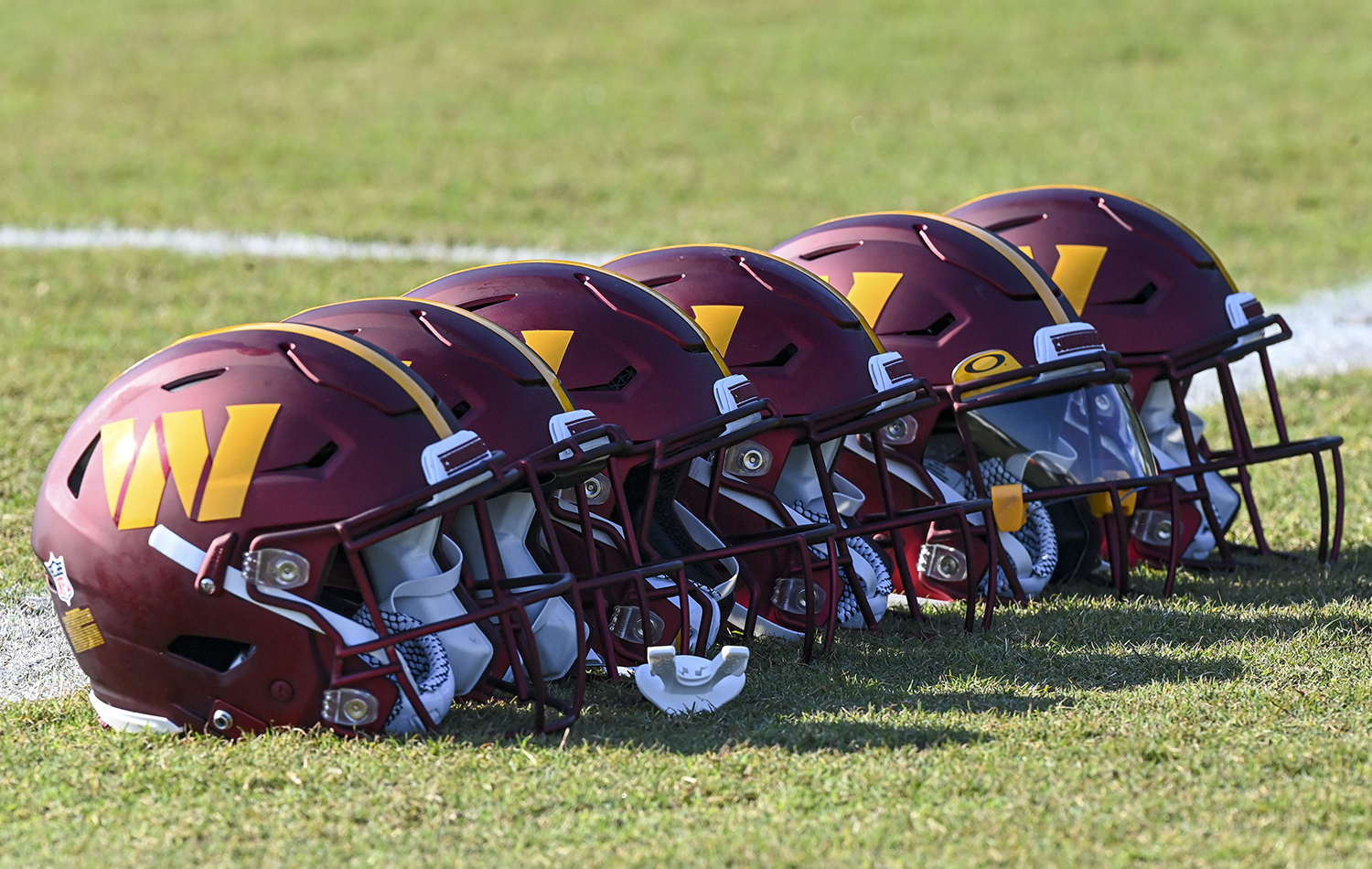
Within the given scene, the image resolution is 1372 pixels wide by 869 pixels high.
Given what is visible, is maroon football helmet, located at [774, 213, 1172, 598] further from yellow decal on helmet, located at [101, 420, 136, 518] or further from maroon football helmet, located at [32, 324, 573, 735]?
yellow decal on helmet, located at [101, 420, 136, 518]

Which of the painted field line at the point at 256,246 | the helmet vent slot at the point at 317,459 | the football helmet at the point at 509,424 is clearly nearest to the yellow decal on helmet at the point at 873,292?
the football helmet at the point at 509,424

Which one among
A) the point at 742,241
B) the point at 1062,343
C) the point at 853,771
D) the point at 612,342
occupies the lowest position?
the point at 853,771

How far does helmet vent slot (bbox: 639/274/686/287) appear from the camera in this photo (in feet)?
15.7

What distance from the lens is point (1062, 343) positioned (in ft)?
15.7

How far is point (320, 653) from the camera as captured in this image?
138 inches

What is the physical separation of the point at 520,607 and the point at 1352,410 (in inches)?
200

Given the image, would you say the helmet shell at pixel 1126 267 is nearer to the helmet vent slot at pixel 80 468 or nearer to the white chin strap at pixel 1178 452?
the white chin strap at pixel 1178 452

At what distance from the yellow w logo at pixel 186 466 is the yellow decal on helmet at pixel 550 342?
35.0 inches

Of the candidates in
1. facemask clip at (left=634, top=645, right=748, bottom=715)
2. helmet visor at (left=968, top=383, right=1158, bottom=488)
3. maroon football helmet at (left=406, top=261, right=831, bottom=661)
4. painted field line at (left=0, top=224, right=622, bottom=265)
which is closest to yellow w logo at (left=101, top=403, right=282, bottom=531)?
maroon football helmet at (left=406, top=261, right=831, bottom=661)

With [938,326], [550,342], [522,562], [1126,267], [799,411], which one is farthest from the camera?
[1126,267]

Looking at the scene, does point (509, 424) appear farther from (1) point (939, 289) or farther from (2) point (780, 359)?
(1) point (939, 289)

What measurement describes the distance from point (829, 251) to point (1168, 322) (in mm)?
1094

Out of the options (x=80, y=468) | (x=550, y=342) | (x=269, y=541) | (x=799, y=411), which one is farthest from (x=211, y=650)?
(x=799, y=411)

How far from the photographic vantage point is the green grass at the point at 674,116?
11391mm
